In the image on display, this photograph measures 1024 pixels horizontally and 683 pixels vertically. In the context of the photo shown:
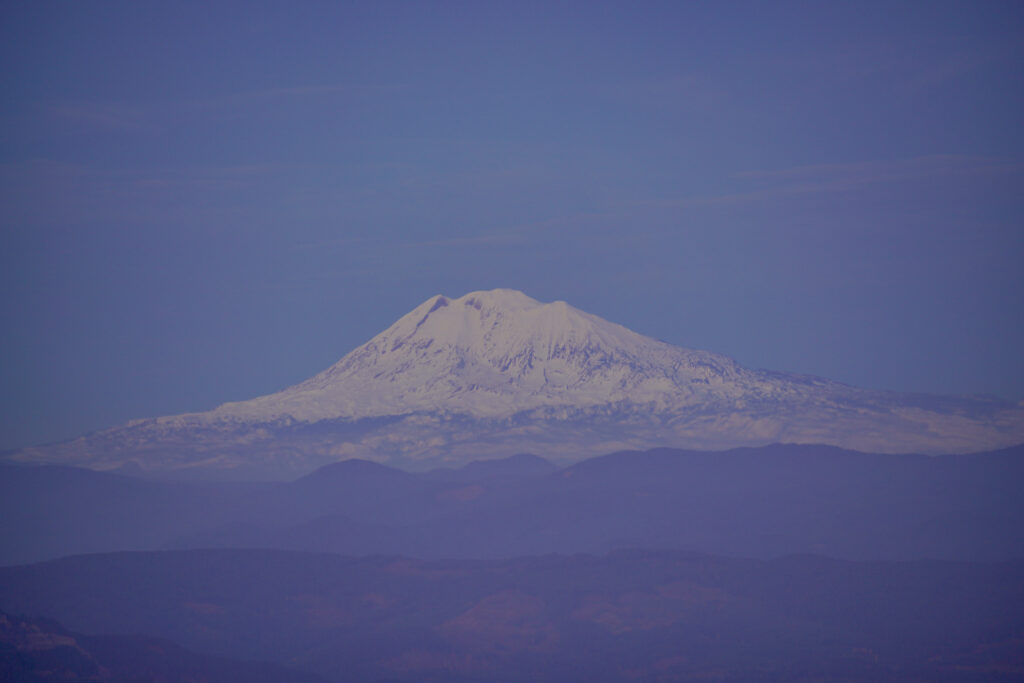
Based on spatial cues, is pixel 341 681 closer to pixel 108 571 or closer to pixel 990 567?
pixel 108 571

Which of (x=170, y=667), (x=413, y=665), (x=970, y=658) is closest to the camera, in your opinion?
(x=170, y=667)

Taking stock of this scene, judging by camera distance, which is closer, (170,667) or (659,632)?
(170,667)

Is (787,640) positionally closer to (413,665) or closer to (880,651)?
(880,651)

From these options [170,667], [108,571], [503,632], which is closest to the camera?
[170,667]

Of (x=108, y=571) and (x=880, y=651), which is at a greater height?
(x=108, y=571)

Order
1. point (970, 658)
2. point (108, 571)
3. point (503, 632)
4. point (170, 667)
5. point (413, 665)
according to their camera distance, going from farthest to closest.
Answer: point (108, 571)
point (503, 632)
point (413, 665)
point (970, 658)
point (170, 667)

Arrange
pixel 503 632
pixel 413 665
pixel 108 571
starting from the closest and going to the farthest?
pixel 413 665
pixel 503 632
pixel 108 571

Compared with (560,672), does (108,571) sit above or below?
above

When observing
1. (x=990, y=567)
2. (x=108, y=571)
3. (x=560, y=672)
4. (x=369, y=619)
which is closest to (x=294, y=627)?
(x=369, y=619)

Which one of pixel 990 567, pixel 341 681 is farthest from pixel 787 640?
pixel 341 681
